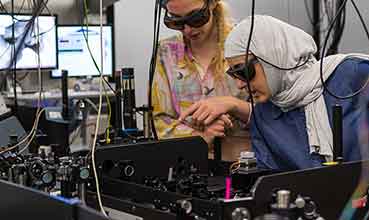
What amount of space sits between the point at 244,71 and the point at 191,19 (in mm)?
309

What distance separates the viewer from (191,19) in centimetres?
178

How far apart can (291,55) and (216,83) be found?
381 millimetres

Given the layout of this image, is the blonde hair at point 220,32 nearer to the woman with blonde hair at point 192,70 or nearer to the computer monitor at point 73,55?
the woman with blonde hair at point 192,70

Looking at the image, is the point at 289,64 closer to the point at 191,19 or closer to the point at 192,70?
the point at 191,19

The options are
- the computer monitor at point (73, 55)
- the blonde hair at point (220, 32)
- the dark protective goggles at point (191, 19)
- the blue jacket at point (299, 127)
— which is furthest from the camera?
the computer monitor at point (73, 55)

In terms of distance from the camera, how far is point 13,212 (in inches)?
41.8

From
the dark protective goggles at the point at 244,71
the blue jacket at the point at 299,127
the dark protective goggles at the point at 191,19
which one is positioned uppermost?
the dark protective goggles at the point at 191,19

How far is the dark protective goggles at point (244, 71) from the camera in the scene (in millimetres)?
1561

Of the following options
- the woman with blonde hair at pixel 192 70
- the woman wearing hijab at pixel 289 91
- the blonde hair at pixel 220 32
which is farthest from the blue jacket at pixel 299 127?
the blonde hair at pixel 220 32

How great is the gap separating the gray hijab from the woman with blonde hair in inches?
8.6

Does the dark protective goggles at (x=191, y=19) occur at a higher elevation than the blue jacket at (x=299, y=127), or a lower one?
higher

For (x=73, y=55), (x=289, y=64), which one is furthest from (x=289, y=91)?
(x=73, y=55)

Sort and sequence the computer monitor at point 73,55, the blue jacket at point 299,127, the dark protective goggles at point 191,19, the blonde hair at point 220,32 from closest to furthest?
the blue jacket at point 299,127, the dark protective goggles at point 191,19, the blonde hair at point 220,32, the computer monitor at point 73,55

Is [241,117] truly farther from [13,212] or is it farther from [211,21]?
[13,212]
